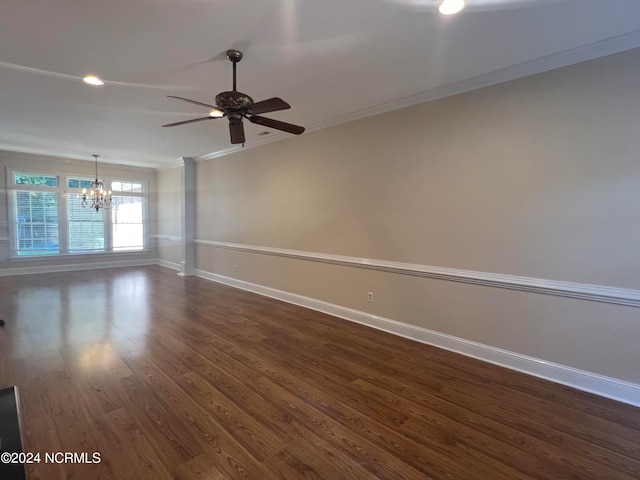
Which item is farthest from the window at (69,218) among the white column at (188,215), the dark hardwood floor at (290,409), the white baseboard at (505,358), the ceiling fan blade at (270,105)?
the ceiling fan blade at (270,105)

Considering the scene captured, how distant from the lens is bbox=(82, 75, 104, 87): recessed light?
9.72 feet

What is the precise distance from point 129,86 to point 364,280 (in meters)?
3.42

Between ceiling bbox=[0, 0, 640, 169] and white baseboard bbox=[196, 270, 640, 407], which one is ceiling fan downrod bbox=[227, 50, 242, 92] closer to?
ceiling bbox=[0, 0, 640, 169]

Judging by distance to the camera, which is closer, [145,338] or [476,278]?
[476,278]

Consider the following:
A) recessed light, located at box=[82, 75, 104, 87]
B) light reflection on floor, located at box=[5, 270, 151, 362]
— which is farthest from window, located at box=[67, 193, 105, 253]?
recessed light, located at box=[82, 75, 104, 87]

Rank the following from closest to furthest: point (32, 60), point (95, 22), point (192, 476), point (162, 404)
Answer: point (192, 476) < point (95, 22) < point (162, 404) < point (32, 60)

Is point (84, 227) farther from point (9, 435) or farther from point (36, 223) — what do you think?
point (9, 435)

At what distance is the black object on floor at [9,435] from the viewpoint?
110cm

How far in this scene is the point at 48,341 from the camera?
3336 mm

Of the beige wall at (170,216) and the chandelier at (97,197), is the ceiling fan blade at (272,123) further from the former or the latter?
the chandelier at (97,197)

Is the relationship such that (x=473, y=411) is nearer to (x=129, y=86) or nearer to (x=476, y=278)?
(x=476, y=278)

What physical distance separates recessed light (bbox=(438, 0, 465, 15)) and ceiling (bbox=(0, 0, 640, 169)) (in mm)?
55

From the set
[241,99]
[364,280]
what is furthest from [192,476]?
[364,280]

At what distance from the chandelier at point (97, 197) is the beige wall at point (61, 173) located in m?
0.47
